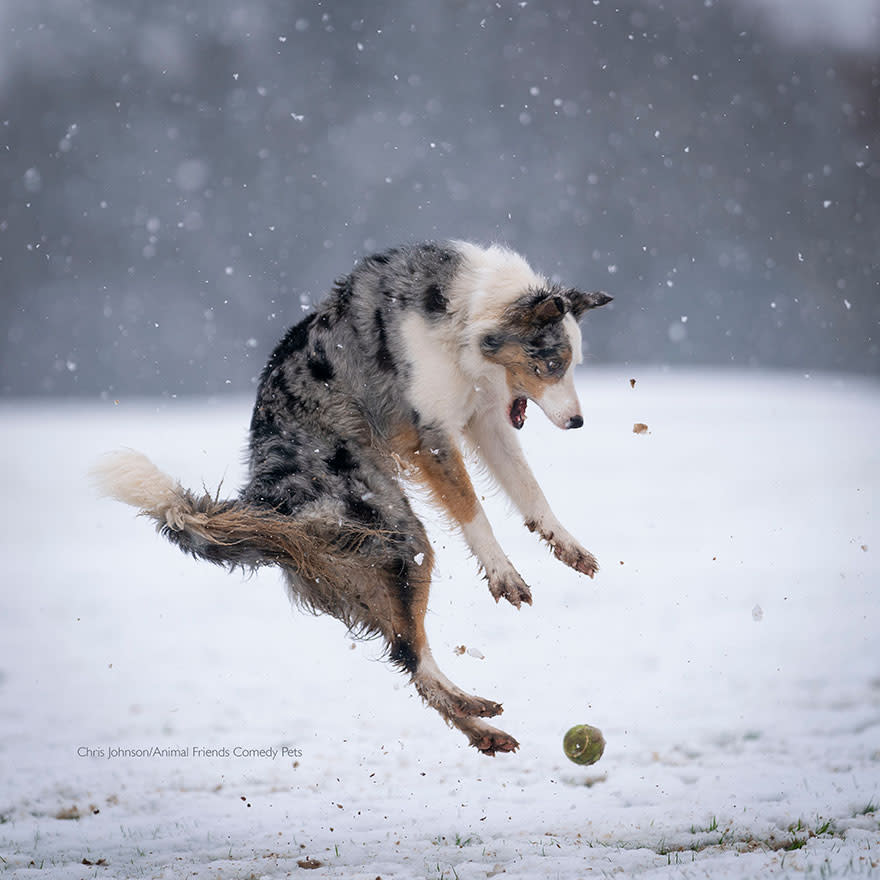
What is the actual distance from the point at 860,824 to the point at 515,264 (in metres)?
2.96

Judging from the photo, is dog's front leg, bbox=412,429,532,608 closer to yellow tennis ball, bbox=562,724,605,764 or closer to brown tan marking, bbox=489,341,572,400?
brown tan marking, bbox=489,341,572,400

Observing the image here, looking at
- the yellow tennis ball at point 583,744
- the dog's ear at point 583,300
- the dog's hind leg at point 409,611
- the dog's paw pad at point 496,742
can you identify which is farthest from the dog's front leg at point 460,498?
the dog's ear at point 583,300

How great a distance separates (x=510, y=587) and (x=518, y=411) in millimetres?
797

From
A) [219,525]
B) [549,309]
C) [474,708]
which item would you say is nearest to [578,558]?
[474,708]

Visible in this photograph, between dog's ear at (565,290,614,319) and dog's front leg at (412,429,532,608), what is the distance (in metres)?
0.83

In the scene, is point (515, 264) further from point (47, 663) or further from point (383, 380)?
point (47, 663)

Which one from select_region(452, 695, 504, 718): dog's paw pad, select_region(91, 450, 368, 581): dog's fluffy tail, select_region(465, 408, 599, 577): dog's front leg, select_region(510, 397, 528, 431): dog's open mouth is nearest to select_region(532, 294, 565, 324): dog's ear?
select_region(510, 397, 528, 431): dog's open mouth

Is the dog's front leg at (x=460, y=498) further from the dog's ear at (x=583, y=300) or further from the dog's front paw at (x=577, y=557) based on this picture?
the dog's ear at (x=583, y=300)

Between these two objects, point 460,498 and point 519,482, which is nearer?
point 460,498

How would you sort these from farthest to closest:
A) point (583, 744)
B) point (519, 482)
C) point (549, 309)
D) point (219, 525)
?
point (519, 482), point (583, 744), point (549, 309), point (219, 525)

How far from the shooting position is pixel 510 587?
4.07 meters

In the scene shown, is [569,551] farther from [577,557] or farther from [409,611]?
[409,611]

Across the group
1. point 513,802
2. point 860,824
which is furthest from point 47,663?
point 860,824

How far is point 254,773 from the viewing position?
215 inches
